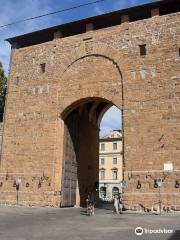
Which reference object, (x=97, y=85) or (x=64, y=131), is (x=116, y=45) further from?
(x=64, y=131)

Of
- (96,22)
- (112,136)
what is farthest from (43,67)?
(112,136)

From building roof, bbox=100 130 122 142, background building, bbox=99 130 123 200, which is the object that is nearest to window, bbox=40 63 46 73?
background building, bbox=99 130 123 200

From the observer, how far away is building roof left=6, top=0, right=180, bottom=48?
17688mm

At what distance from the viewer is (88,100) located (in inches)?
734

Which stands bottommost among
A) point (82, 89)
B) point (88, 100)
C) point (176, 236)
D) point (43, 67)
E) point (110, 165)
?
point (176, 236)

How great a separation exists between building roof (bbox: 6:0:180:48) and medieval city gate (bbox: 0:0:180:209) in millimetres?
53

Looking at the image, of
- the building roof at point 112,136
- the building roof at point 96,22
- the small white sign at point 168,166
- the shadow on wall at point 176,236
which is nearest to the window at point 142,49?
the building roof at point 96,22

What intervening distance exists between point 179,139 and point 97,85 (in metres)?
5.15

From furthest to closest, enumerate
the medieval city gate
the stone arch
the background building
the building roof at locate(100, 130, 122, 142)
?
the building roof at locate(100, 130, 122, 142) → the background building → the stone arch → the medieval city gate

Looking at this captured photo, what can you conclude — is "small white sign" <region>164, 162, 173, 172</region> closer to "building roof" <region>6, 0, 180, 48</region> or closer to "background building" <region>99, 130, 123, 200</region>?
"building roof" <region>6, 0, 180, 48</region>

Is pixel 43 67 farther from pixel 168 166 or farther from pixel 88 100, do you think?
pixel 168 166

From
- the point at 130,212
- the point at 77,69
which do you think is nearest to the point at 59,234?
the point at 130,212

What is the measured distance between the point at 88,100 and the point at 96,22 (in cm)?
439

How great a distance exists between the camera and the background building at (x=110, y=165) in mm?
54531
